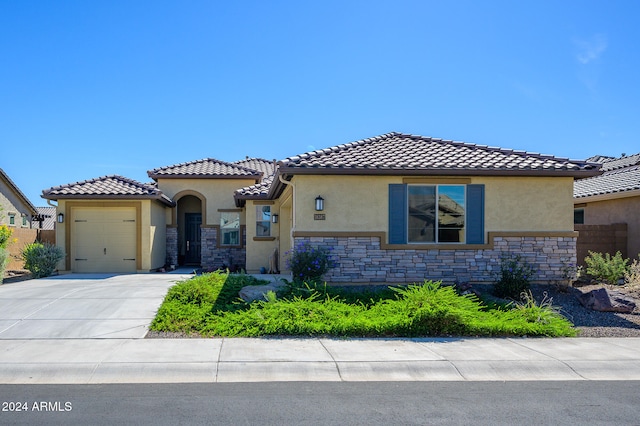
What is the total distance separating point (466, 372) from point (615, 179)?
621 inches

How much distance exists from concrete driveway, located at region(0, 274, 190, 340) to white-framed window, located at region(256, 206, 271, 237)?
4.23 meters

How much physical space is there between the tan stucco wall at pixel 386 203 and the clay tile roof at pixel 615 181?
17.8 ft

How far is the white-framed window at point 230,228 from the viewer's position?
20.2 meters

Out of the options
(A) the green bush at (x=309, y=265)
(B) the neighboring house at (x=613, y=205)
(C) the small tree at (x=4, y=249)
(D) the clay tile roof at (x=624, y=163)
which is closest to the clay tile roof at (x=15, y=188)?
(C) the small tree at (x=4, y=249)

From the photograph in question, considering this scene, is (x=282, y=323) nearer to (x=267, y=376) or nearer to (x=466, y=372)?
(x=267, y=376)

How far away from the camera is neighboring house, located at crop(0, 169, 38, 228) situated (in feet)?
88.3

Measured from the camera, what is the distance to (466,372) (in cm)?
706

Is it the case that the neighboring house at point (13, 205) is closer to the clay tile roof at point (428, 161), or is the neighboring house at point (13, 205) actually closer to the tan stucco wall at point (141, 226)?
the tan stucco wall at point (141, 226)

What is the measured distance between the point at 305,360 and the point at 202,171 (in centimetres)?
1495

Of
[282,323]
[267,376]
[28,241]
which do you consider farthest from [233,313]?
[28,241]

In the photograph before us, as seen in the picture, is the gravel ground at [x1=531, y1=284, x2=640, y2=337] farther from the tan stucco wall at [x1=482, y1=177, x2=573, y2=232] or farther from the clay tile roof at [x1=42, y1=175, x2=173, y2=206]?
the clay tile roof at [x1=42, y1=175, x2=173, y2=206]

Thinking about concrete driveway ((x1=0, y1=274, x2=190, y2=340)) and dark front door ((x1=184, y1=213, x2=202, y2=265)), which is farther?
dark front door ((x1=184, y1=213, x2=202, y2=265))

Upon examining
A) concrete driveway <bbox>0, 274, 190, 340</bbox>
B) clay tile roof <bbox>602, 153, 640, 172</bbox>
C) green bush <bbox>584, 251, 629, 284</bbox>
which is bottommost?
concrete driveway <bbox>0, 274, 190, 340</bbox>

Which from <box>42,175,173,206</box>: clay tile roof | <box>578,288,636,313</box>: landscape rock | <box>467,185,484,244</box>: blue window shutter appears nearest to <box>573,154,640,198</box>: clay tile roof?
<box>578,288,636,313</box>: landscape rock
